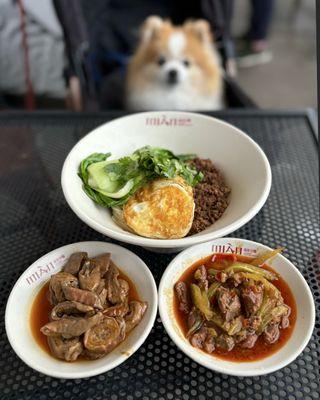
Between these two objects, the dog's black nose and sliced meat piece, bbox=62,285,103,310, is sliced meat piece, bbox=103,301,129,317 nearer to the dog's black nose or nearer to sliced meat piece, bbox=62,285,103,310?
sliced meat piece, bbox=62,285,103,310

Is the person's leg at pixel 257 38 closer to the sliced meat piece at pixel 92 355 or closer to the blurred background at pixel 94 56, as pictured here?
the blurred background at pixel 94 56

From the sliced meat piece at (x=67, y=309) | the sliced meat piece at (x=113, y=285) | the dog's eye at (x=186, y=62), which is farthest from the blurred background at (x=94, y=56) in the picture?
the sliced meat piece at (x=67, y=309)

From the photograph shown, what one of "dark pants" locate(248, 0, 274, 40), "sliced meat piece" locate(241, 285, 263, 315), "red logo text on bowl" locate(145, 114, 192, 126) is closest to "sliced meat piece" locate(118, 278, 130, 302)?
"sliced meat piece" locate(241, 285, 263, 315)

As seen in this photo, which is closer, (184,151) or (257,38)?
(184,151)

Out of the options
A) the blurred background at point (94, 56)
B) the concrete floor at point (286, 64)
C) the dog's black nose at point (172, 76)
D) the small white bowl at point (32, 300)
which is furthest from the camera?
the concrete floor at point (286, 64)

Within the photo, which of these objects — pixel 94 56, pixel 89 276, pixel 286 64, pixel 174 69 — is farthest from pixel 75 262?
pixel 286 64

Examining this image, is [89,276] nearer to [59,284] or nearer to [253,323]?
[59,284]
